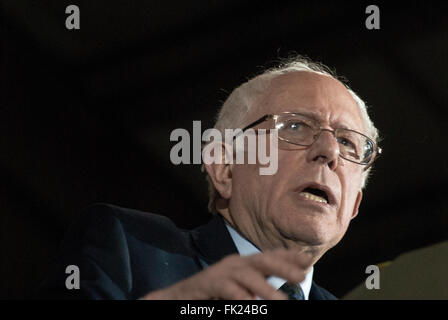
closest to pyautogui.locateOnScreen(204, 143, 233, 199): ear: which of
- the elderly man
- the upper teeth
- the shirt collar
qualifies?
the elderly man

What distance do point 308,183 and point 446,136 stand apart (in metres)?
0.95

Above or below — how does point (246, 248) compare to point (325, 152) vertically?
below

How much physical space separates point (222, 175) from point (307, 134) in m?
0.25

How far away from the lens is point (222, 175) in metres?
2.12

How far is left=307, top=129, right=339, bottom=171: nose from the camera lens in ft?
6.45

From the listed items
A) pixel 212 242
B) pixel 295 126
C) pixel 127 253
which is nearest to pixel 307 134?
pixel 295 126

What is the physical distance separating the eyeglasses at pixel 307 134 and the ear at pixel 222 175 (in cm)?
10

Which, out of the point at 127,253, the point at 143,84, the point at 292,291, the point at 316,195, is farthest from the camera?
the point at 143,84

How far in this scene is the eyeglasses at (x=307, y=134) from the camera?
6.61ft

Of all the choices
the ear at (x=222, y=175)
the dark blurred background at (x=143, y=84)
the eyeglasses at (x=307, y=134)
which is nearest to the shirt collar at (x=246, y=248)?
the ear at (x=222, y=175)

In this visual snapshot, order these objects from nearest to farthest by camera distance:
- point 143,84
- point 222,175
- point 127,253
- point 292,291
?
point 127,253 < point 292,291 < point 222,175 < point 143,84

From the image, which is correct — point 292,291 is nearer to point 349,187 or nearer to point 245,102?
point 349,187

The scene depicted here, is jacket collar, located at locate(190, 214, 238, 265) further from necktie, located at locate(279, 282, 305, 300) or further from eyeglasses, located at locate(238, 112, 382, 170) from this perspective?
eyeglasses, located at locate(238, 112, 382, 170)
